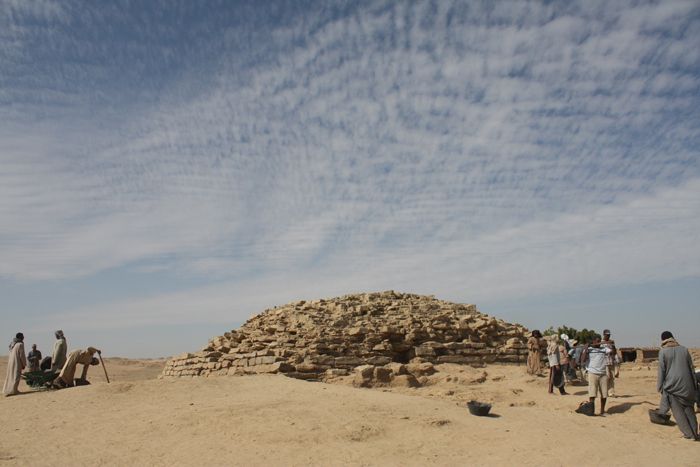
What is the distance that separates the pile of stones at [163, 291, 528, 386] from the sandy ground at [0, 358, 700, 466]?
146 cm

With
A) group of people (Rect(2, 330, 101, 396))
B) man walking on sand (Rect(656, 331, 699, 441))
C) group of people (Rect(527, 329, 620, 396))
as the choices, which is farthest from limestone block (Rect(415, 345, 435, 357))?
group of people (Rect(2, 330, 101, 396))

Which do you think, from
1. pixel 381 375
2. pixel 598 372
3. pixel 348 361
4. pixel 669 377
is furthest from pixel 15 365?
pixel 669 377

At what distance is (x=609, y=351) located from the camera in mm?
10078

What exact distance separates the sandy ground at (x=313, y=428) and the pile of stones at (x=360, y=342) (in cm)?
146

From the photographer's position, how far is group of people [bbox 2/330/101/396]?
37.7 feet

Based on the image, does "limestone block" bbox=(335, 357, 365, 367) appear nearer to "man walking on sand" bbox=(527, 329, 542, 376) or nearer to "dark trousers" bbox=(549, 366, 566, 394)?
"man walking on sand" bbox=(527, 329, 542, 376)

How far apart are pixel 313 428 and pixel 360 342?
6.29m

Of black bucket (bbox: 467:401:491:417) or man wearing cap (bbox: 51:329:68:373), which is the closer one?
black bucket (bbox: 467:401:491:417)

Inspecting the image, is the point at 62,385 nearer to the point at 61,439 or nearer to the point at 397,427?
the point at 61,439

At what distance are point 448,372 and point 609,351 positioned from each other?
170 inches

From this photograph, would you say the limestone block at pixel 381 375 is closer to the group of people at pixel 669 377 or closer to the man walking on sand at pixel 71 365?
the group of people at pixel 669 377

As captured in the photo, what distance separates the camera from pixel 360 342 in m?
14.3

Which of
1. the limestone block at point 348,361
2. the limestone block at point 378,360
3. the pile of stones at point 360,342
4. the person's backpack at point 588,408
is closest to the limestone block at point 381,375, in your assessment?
the pile of stones at point 360,342

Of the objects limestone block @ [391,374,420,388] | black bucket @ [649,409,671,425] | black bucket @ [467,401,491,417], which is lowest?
black bucket @ [649,409,671,425]
